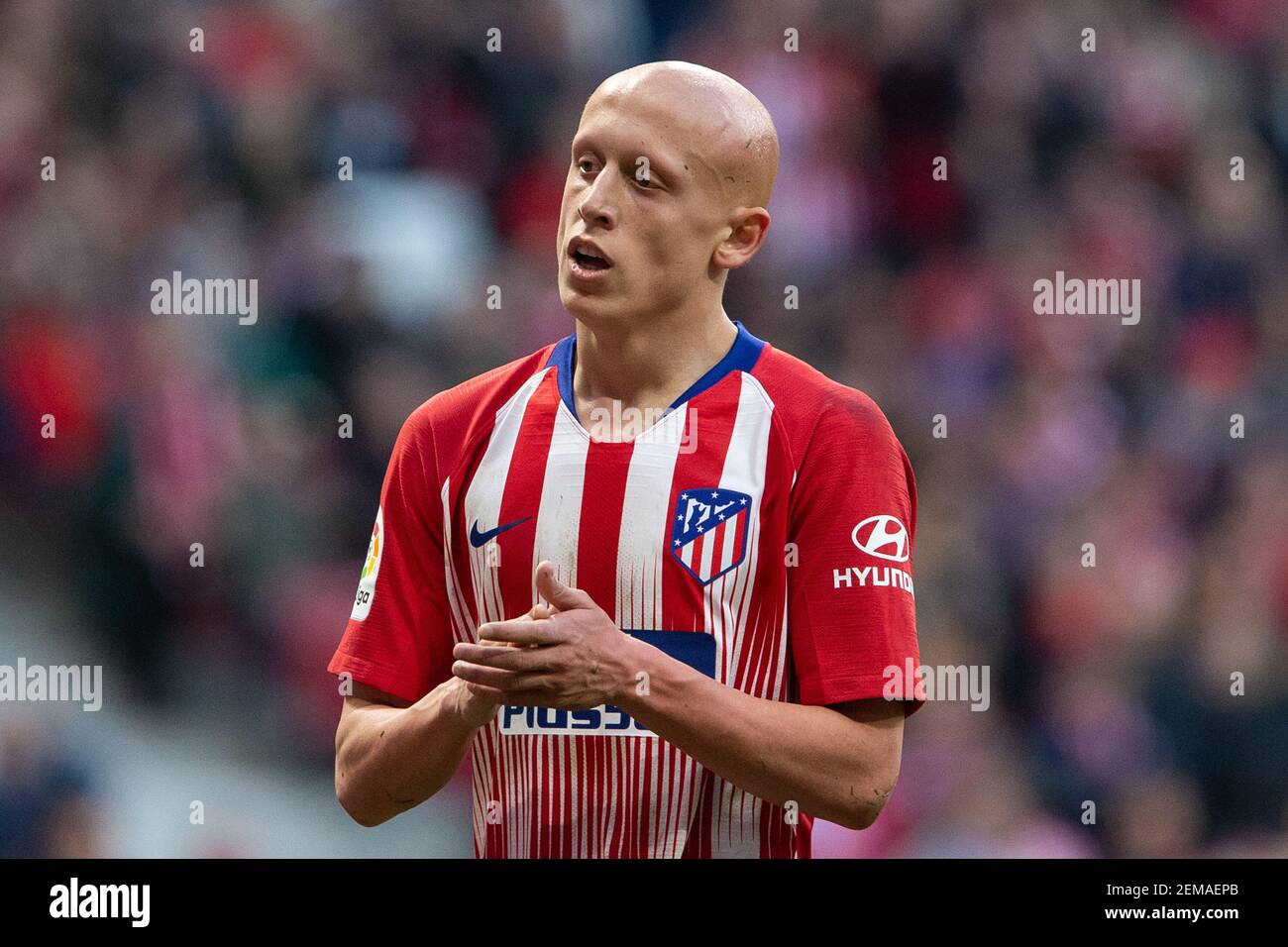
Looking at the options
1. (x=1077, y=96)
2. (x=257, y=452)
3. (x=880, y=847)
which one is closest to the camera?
(x=880, y=847)

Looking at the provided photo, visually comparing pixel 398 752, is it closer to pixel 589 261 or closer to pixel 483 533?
pixel 483 533

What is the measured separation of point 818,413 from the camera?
265cm

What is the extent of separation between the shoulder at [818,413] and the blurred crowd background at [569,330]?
221 centimetres

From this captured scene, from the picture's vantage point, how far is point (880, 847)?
15.2 feet

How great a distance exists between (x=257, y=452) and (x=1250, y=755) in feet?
11.0

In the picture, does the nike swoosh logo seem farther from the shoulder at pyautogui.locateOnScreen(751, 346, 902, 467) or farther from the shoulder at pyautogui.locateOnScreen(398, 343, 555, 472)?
the shoulder at pyautogui.locateOnScreen(751, 346, 902, 467)

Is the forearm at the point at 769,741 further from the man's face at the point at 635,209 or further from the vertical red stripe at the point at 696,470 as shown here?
the man's face at the point at 635,209

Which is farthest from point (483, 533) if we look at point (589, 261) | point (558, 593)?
point (589, 261)

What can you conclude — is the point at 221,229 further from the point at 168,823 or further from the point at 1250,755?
the point at 1250,755

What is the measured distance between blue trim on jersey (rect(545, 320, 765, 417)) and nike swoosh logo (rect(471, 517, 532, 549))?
0.74ft

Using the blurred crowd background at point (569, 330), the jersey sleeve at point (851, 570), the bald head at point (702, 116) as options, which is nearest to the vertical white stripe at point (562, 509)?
the jersey sleeve at point (851, 570)

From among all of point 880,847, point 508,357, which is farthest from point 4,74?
point 880,847

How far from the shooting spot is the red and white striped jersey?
257cm

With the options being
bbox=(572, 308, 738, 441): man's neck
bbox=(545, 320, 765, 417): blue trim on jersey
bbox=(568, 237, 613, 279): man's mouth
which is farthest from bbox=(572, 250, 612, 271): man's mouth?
bbox=(545, 320, 765, 417): blue trim on jersey
